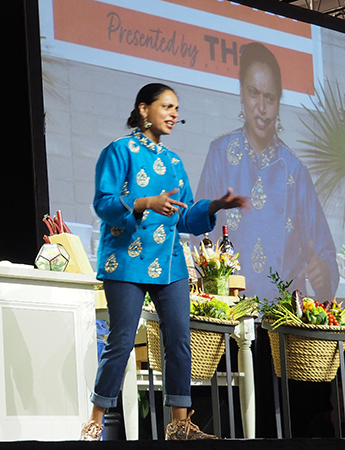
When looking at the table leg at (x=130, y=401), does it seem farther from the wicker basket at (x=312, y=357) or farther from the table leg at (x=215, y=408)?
the wicker basket at (x=312, y=357)

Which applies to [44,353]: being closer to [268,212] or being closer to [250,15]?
[268,212]

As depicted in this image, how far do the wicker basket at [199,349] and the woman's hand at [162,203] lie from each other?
909 millimetres

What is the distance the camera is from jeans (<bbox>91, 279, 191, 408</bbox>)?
7.38ft

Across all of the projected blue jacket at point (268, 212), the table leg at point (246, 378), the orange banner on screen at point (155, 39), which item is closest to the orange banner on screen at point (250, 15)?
the orange banner on screen at point (155, 39)

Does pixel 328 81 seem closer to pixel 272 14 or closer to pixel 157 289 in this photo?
pixel 272 14

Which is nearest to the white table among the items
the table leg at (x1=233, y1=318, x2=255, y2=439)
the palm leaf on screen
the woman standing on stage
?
the woman standing on stage

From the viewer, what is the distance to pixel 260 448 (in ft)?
5.42

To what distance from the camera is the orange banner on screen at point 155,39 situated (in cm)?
398

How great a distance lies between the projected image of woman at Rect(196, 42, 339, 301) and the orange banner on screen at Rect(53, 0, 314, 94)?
11 centimetres

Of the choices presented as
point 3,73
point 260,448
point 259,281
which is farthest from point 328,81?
point 260,448

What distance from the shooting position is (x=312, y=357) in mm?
3250

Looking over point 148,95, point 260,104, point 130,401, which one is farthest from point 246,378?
point 260,104

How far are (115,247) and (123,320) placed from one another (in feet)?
0.74

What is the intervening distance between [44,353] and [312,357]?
1.34m
